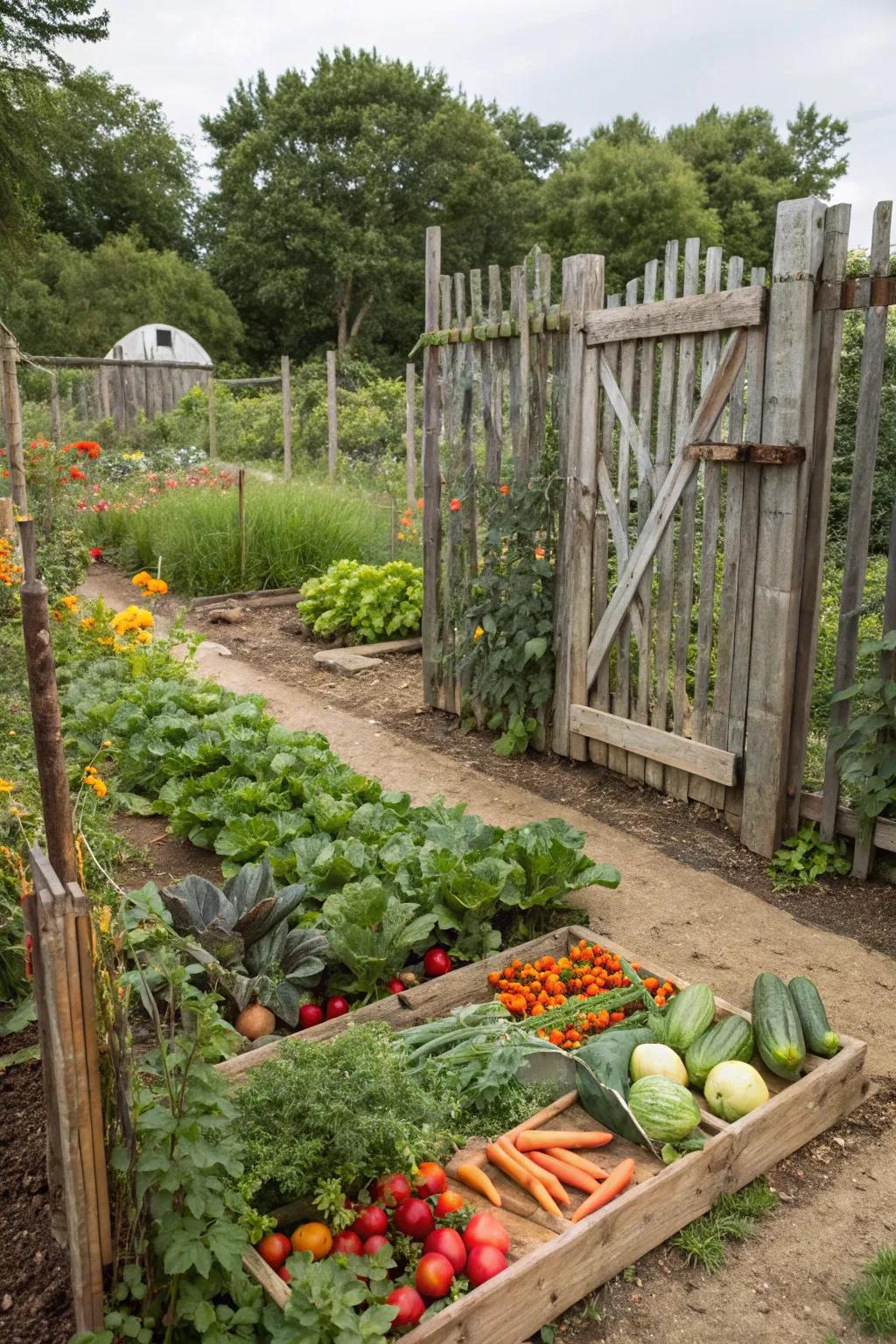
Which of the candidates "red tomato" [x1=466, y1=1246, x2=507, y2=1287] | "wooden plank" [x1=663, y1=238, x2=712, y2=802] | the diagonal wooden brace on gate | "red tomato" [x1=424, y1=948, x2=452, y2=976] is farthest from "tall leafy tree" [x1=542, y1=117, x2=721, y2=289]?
"red tomato" [x1=466, y1=1246, x2=507, y2=1287]

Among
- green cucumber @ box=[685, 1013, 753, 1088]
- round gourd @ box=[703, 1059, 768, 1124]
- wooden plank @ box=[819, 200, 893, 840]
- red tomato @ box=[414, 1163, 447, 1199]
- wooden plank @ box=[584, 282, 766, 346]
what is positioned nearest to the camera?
red tomato @ box=[414, 1163, 447, 1199]

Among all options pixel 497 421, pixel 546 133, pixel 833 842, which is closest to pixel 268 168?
pixel 546 133

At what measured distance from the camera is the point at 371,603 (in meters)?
8.77

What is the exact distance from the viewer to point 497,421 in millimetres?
6203

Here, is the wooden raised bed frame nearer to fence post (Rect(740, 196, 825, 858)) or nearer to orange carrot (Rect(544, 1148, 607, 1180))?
orange carrot (Rect(544, 1148, 607, 1180))

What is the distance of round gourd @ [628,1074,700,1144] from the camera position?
2.77 meters

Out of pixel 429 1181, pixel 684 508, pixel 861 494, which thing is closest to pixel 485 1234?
pixel 429 1181

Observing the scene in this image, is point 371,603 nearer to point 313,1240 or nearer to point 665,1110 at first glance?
point 665,1110

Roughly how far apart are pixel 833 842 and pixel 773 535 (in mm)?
1356

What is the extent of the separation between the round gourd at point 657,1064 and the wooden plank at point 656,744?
2.07 m

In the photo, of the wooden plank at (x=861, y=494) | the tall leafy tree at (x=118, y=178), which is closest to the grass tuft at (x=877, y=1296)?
the wooden plank at (x=861, y=494)

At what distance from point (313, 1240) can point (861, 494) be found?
3323mm

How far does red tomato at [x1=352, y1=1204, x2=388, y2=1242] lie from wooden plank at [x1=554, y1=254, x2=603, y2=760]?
146 inches

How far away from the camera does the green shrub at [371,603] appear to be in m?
8.75
